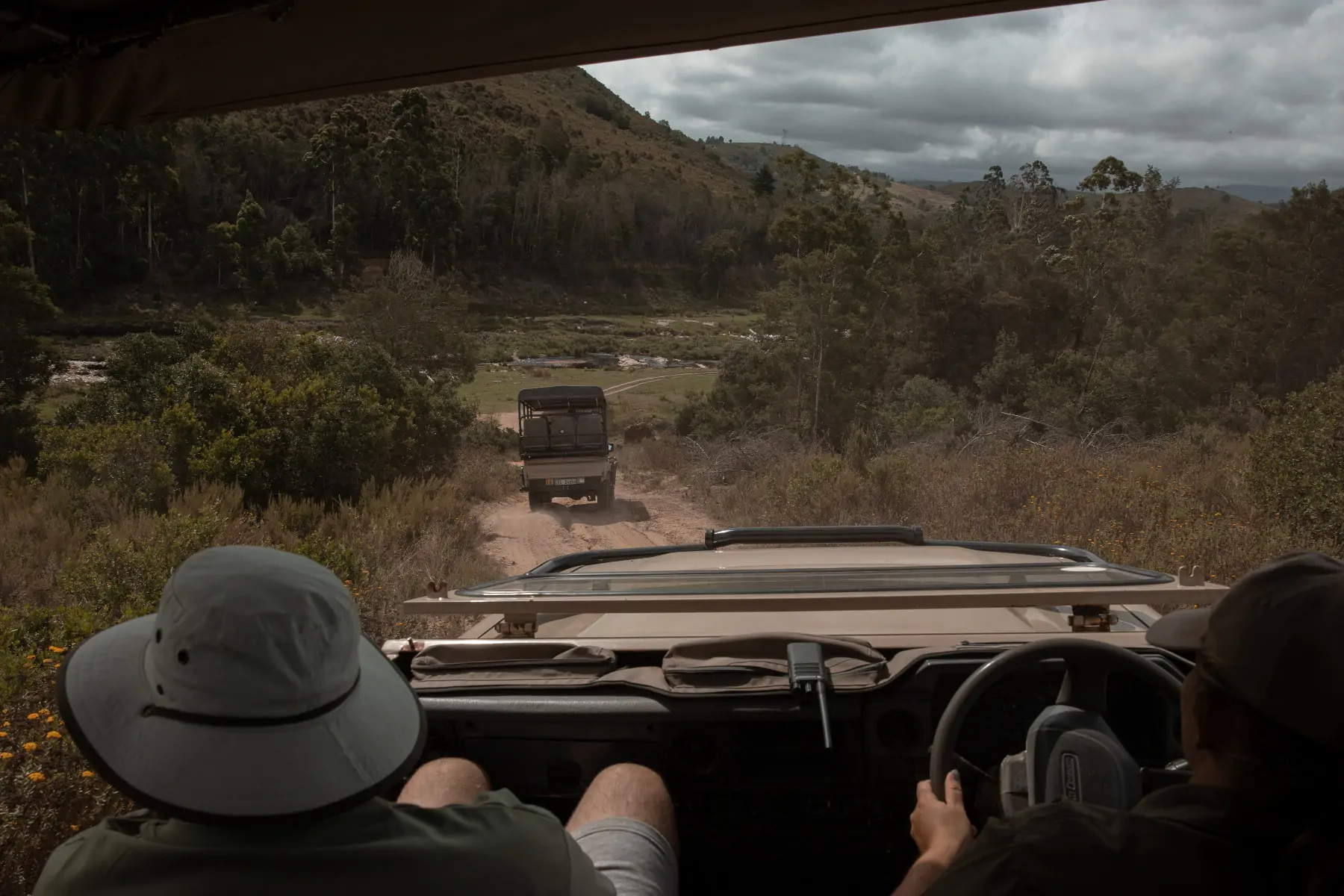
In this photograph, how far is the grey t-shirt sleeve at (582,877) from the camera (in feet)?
5.26

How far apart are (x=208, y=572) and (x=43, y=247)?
44002 millimetres

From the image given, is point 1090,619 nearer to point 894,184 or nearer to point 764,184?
point 764,184

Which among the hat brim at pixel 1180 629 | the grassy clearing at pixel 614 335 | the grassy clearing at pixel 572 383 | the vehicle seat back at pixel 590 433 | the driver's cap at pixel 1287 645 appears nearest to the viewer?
the driver's cap at pixel 1287 645

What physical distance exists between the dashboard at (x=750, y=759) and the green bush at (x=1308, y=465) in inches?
357

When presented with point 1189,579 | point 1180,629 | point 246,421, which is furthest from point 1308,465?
point 246,421

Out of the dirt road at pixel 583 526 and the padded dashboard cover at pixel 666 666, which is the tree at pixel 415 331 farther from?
the padded dashboard cover at pixel 666 666

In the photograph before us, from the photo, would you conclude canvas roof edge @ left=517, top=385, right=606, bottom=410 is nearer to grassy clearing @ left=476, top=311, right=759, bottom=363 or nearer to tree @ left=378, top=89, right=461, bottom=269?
grassy clearing @ left=476, top=311, right=759, bottom=363

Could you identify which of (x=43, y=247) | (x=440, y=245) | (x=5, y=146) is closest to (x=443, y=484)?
(x=5, y=146)

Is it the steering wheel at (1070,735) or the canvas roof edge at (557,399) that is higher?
the steering wheel at (1070,735)

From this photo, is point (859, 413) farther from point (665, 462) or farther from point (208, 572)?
point (208, 572)

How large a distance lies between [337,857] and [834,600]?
1.84 m

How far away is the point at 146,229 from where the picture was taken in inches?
1886

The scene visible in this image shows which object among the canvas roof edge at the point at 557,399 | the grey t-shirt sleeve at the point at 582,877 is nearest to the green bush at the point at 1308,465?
the grey t-shirt sleeve at the point at 582,877

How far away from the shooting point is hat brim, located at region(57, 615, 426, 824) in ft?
4.54
